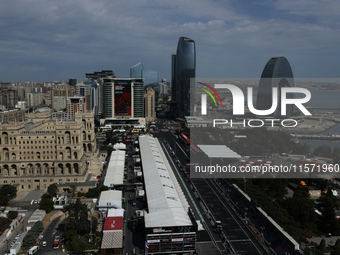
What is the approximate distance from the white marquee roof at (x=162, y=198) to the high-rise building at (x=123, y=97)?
37379 mm

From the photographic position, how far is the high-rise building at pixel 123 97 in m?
75.1

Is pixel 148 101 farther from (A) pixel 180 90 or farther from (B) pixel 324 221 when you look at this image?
(B) pixel 324 221

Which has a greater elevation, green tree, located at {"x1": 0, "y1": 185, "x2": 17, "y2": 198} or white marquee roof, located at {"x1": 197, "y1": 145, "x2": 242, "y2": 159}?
white marquee roof, located at {"x1": 197, "y1": 145, "x2": 242, "y2": 159}

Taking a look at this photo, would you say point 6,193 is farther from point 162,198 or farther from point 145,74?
point 145,74

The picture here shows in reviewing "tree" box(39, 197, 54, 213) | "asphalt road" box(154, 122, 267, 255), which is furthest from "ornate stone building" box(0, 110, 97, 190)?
"asphalt road" box(154, 122, 267, 255)

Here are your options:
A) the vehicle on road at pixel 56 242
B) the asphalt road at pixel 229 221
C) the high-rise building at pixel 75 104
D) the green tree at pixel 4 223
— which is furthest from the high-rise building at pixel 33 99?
the vehicle on road at pixel 56 242

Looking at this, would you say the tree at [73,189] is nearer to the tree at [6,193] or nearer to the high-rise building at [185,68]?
the tree at [6,193]

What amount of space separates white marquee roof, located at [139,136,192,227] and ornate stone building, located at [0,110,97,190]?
837 cm

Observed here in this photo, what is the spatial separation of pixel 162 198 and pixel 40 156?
56.5ft

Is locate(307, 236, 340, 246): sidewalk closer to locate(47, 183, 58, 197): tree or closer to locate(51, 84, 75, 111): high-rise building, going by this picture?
locate(47, 183, 58, 197): tree

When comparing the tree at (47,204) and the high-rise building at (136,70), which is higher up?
the high-rise building at (136,70)

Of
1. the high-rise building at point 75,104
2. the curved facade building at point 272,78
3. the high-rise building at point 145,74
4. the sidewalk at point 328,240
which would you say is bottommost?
the sidewalk at point 328,240

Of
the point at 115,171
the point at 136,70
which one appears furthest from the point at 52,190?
the point at 136,70

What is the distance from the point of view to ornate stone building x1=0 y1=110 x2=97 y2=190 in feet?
113
